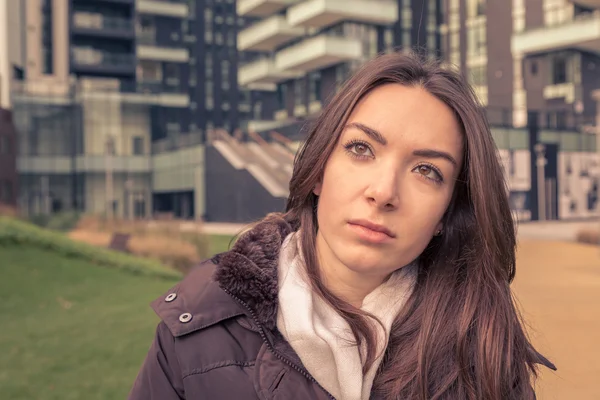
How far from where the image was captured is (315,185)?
1.87 metres

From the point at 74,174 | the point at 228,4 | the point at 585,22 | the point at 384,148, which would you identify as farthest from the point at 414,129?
the point at 228,4

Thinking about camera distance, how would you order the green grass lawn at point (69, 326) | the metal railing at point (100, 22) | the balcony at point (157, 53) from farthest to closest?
the balcony at point (157, 53)
the metal railing at point (100, 22)
the green grass lawn at point (69, 326)

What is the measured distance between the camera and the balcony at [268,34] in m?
23.3

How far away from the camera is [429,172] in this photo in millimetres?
1727

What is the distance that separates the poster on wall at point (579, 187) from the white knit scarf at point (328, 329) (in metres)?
14.0

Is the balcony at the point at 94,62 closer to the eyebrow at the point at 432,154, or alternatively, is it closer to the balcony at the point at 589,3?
the balcony at the point at 589,3

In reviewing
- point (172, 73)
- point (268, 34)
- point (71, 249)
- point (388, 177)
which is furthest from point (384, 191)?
point (172, 73)

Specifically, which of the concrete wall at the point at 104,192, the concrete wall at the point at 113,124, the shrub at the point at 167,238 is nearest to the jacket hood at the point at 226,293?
the shrub at the point at 167,238

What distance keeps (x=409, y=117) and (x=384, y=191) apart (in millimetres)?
210

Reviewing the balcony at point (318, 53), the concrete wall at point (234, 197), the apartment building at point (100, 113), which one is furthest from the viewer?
the balcony at point (318, 53)

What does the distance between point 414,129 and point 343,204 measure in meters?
0.26

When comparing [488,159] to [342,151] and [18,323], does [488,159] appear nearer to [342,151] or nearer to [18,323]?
[342,151]

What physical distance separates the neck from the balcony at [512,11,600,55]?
13837mm

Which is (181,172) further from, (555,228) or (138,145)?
(555,228)
